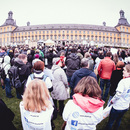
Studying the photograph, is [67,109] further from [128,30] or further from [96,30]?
[128,30]

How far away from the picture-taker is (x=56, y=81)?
3504mm

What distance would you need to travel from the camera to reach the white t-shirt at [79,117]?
5.31ft

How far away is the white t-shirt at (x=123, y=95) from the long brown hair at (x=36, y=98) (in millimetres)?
1509

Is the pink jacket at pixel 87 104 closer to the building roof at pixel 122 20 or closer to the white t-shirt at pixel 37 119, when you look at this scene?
the white t-shirt at pixel 37 119

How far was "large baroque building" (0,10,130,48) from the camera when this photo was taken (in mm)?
69375

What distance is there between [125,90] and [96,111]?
43.6 inches

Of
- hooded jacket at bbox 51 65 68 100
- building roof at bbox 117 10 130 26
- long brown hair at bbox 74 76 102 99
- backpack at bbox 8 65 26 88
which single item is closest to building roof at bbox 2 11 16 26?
building roof at bbox 117 10 130 26

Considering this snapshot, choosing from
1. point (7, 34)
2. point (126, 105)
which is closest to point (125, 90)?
point (126, 105)

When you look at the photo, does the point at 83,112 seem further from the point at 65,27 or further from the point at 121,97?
the point at 65,27

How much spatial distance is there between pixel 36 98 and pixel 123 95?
181cm

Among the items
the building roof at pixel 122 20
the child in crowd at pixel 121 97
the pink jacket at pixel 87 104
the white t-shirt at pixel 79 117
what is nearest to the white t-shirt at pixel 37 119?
the white t-shirt at pixel 79 117

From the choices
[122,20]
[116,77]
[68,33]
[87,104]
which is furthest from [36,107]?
[122,20]

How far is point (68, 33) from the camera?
69375 mm

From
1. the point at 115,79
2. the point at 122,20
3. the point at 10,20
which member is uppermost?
the point at 122,20
